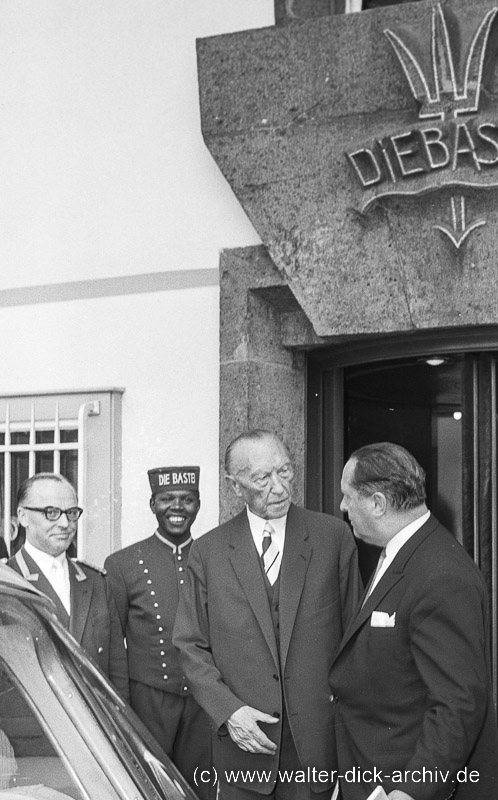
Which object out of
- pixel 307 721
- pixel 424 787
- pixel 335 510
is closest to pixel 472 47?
pixel 335 510

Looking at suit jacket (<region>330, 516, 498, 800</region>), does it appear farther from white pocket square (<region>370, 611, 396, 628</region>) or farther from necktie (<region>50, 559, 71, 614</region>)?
necktie (<region>50, 559, 71, 614</region>)

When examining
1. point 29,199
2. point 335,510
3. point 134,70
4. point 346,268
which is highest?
point 134,70

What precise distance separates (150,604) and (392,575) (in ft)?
6.27

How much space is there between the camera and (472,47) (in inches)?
202

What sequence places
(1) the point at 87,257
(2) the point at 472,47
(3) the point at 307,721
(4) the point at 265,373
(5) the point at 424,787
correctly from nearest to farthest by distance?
(5) the point at 424,787 → (3) the point at 307,721 → (2) the point at 472,47 → (4) the point at 265,373 → (1) the point at 87,257

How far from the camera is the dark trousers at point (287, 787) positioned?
13.3 feet

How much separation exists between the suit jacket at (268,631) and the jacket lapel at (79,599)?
0.53m

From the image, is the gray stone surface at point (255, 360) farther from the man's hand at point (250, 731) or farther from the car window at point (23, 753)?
the car window at point (23, 753)

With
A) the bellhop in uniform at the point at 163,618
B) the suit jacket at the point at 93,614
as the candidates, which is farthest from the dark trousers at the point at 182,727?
the suit jacket at the point at 93,614

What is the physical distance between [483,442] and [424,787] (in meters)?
2.66

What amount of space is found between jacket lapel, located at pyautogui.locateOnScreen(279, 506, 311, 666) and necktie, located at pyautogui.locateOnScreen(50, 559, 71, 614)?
0.95m

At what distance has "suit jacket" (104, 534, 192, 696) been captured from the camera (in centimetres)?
505

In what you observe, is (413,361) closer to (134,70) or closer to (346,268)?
(346,268)

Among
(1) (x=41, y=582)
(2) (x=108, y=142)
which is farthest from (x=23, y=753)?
(2) (x=108, y=142)
